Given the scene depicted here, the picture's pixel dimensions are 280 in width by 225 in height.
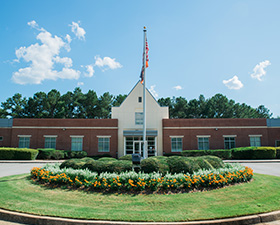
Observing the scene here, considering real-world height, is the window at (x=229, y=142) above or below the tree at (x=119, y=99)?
below

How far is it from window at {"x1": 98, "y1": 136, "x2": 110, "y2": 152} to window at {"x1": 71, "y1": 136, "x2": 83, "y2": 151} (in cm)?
245

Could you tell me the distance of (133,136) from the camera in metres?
27.9

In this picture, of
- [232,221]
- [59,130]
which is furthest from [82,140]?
[232,221]

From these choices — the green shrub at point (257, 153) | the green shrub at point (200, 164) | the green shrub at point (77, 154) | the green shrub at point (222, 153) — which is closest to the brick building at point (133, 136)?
the green shrub at point (77, 154)

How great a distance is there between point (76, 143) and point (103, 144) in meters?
3.53

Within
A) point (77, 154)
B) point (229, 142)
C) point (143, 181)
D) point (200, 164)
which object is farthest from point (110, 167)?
point (229, 142)

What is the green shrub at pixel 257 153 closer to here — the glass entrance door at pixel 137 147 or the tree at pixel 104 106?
the glass entrance door at pixel 137 147

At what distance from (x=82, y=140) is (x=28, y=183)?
19.5 meters

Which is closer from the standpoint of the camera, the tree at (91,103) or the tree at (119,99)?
the tree at (91,103)

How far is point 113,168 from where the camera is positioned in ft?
29.3

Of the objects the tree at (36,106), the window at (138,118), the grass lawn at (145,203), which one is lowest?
the grass lawn at (145,203)

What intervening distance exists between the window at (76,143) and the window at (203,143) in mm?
15318

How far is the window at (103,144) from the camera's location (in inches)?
1104

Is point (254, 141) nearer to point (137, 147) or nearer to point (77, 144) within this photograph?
point (137, 147)
